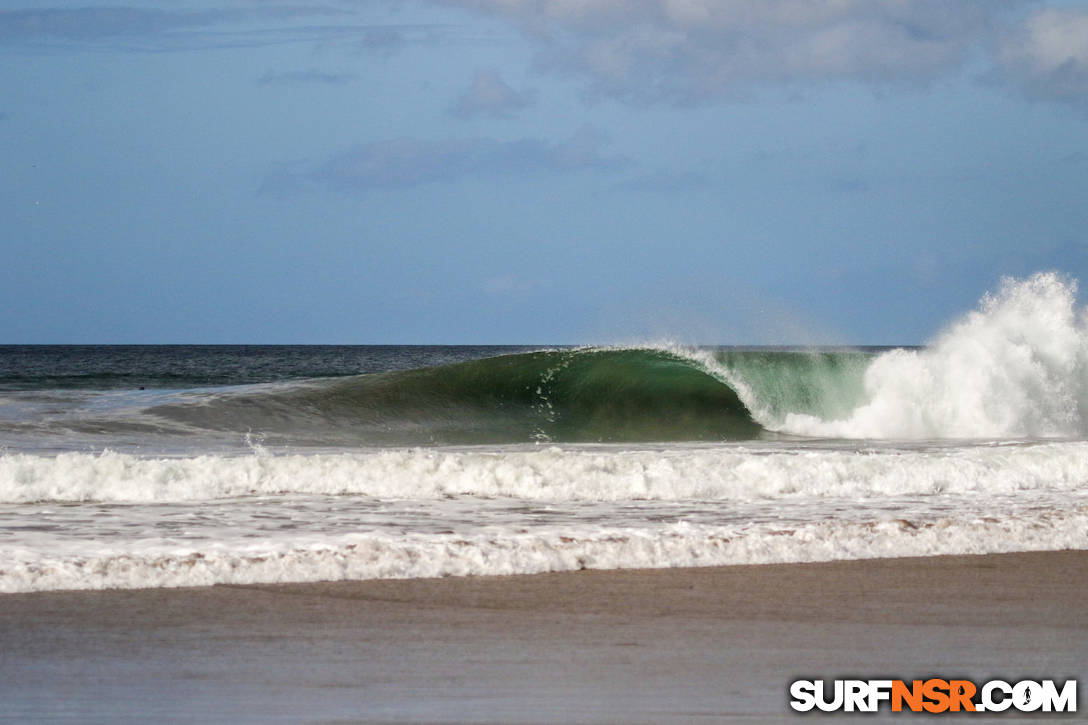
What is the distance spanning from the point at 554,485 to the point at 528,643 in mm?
3464

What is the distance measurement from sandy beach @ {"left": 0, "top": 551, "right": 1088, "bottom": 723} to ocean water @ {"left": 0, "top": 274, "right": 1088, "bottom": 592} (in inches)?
12.5

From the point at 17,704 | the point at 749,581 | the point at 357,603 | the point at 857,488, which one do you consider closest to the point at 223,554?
the point at 357,603

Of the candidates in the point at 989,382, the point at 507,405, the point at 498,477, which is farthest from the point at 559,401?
the point at 498,477

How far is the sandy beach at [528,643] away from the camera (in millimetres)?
3047

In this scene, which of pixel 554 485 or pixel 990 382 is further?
pixel 990 382

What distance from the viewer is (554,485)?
713 centimetres

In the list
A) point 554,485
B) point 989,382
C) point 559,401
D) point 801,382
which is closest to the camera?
point 554,485

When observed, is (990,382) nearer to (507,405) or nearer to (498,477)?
(507,405)

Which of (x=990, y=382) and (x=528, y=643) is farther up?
(x=990, y=382)

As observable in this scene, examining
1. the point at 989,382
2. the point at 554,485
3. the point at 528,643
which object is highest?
the point at 989,382

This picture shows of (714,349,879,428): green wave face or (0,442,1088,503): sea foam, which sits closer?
(0,442,1088,503): sea foam

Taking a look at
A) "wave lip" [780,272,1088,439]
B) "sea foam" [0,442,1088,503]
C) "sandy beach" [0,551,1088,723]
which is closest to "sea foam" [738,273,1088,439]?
"wave lip" [780,272,1088,439]

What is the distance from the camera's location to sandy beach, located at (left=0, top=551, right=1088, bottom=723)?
3047 millimetres

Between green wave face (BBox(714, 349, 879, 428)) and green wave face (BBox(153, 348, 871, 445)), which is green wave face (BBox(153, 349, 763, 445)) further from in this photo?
green wave face (BBox(714, 349, 879, 428))
